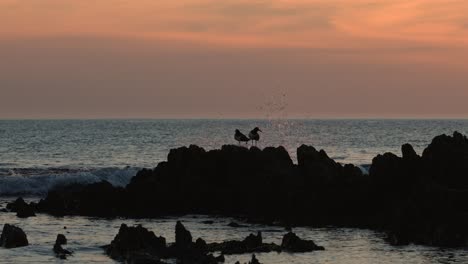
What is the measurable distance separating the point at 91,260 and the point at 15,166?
66042 millimetres

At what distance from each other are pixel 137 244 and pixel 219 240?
6.07m

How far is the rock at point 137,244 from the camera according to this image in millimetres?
35750

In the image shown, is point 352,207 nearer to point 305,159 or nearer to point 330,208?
point 330,208

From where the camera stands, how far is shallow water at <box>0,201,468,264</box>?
3638 centimetres

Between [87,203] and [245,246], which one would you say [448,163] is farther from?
[87,203]

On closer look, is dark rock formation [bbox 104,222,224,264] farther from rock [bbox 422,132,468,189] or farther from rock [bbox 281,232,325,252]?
rock [bbox 422,132,468,189]

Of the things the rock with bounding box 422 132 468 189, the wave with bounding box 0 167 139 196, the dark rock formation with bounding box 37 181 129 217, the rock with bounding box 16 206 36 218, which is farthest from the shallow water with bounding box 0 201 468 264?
the wave with bounding box 0 167 139 196

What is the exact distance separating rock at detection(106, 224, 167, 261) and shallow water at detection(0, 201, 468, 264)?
756 millimetres

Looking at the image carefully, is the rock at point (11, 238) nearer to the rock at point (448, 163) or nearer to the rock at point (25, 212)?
the rock at point (25, 212)

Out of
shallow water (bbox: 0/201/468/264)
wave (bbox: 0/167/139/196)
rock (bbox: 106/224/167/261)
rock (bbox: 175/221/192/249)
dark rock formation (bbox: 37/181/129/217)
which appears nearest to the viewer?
rock (bbox: 175/221/192/249)

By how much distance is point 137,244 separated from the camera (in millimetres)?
36031

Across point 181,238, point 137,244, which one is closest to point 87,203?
point 137,244

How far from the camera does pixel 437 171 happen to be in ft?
160

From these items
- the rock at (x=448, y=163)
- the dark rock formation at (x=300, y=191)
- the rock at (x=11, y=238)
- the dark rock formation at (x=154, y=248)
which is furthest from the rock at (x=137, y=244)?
the rock at (x=448, y=163)
